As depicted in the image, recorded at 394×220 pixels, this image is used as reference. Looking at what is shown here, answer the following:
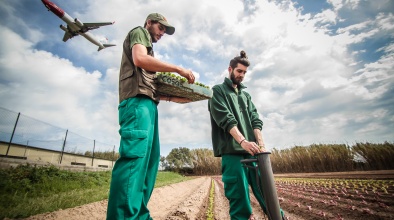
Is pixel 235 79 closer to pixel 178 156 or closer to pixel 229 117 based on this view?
pixel 229 117

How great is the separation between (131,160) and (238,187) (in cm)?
108

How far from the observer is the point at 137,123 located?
3.98 ft

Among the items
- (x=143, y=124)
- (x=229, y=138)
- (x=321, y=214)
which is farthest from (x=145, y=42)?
(x=321, y=214)

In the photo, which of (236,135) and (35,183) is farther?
(35,183)

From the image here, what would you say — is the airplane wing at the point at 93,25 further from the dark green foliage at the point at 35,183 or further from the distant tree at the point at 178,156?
the distant tree at the point at 178,156

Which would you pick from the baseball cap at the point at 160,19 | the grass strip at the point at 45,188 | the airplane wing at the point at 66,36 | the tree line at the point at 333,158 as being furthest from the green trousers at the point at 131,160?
the airplane wing at the point at 66,36

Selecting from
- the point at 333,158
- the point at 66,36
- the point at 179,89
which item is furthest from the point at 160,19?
the point at 66,36

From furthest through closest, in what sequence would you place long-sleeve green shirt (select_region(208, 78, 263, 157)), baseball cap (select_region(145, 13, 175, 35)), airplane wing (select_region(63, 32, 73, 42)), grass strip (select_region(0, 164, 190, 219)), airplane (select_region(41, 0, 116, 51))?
airplane wing (select_region(63, 32, 73, 42)) → airplane (select_region(41, 0, 116, 51)) → grass strip (select_region(0, 164, 190, 219)) → long-sleeve green shirt (select_region(208, 78, 263, 157)) → baseball cap (select_region(145, 13, 175, 35))

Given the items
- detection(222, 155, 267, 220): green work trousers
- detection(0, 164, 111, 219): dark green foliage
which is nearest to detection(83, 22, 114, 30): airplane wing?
detection(0, 164, 111, 219): dark green foliage

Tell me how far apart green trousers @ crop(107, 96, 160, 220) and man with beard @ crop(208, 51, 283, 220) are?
2.68 ft

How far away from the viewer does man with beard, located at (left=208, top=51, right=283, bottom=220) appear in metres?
1.75

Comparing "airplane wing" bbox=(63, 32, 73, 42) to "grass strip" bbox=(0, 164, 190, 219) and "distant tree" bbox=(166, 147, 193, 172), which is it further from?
"distant tree" bbox=(166, 147, 193, 172)

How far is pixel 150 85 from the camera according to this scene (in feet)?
4.62

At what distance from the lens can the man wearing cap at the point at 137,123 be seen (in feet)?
3.56
